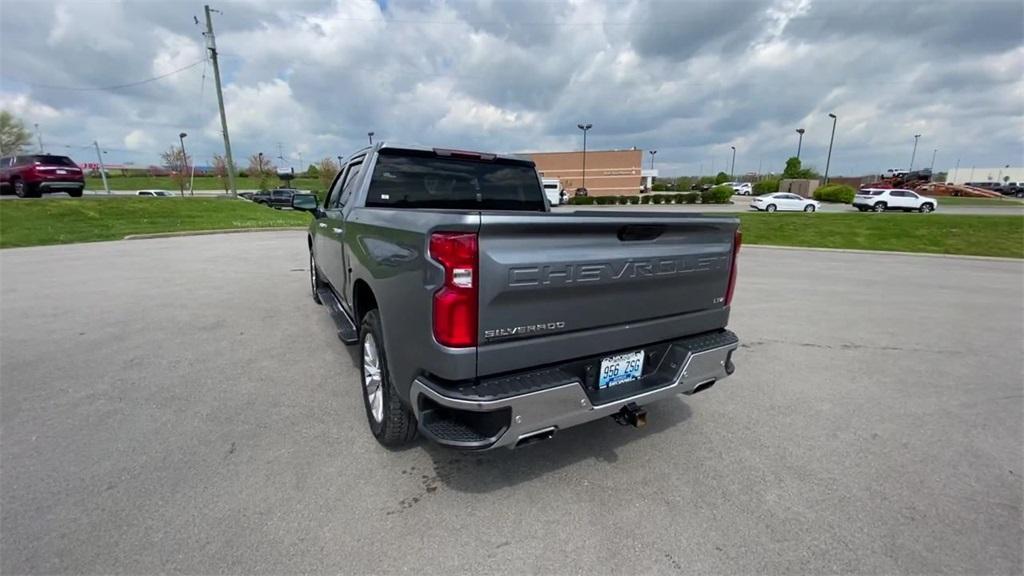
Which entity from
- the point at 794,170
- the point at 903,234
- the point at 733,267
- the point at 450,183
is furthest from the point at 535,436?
the point at 794,170

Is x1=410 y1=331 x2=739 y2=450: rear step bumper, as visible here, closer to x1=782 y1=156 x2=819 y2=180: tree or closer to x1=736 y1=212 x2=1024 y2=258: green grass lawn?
x1=736 y1=212 x2=1024 y2=258: green grass lawn

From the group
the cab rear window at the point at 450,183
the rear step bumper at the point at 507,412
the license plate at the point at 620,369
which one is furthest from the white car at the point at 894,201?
the rear step bumper at the point at 507,412

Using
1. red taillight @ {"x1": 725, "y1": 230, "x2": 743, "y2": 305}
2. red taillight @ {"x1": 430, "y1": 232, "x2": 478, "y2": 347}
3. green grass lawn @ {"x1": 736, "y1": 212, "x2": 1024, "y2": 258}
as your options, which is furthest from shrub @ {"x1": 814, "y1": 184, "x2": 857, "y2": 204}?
red taillight @ {"x1": 430, "y1": 232, "x2": 478, "y2": 347}

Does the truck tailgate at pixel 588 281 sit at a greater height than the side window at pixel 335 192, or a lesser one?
lesser

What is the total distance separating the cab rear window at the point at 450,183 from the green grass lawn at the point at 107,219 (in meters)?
14.7

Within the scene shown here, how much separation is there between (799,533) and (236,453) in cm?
329

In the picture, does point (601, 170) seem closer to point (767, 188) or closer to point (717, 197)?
point (767, 188)

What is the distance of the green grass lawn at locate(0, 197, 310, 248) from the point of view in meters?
13.5

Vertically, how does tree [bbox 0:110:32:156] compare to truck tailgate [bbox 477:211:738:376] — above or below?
above

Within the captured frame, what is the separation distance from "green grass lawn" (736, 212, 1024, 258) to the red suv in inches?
1089

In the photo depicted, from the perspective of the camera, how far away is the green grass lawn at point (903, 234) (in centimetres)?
1348

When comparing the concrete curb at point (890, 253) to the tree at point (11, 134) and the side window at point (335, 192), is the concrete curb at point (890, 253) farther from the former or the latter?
the tree at point (11, 134)

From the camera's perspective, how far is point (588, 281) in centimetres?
222

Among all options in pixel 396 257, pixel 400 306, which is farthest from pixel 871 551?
pixel 396 257
